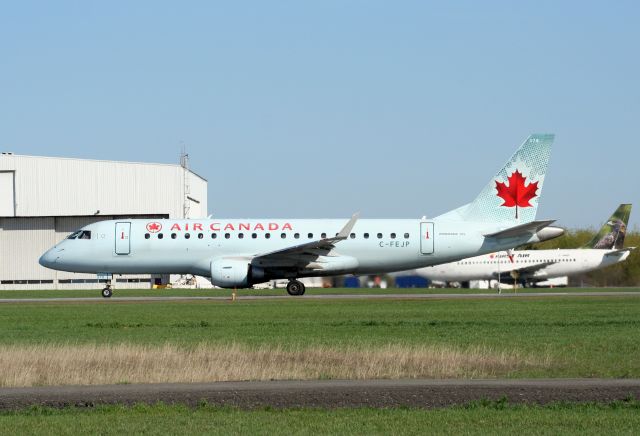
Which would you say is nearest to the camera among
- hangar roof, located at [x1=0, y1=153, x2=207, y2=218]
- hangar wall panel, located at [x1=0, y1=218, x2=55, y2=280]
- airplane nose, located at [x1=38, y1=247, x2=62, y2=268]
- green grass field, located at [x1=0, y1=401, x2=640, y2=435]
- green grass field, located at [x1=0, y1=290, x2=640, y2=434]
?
green grass field, located at [x1=0, y1=401, x2=640, y2=435]

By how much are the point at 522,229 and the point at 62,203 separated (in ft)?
133

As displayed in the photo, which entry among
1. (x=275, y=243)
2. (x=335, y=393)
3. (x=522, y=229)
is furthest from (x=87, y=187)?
(x=335, y=393)

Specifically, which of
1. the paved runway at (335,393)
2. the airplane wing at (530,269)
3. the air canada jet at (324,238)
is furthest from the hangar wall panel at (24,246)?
the paved runway at (335,393)

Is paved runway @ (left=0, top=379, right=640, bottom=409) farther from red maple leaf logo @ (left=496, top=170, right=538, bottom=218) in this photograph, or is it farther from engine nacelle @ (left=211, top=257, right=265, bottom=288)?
red maple leaf logo @ (left=496, top=170, right=538, bottom=218)

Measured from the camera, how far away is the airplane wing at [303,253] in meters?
48.7

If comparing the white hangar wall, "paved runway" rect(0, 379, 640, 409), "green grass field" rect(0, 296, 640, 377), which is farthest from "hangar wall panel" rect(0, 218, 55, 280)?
"paved runway" rect(0, 379, 640, 409)

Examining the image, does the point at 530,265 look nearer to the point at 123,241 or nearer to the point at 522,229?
the point at 522,229

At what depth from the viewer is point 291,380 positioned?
62.9 feet

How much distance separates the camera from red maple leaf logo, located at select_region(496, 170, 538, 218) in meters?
51.4

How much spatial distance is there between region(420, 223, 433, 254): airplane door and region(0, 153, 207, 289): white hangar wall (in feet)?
107

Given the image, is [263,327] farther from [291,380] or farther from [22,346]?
[291,380]

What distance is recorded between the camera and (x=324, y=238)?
50.8 m

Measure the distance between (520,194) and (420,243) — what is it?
5123mm

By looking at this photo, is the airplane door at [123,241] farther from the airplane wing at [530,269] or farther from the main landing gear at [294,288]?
the airplane wing at [530,269]
